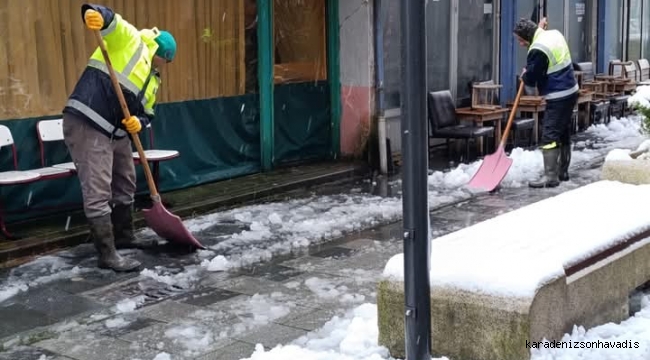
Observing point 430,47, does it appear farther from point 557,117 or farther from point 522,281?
point 522,281

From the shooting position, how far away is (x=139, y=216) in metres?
8.50

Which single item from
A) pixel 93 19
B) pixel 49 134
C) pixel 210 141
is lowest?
pixel 210 141

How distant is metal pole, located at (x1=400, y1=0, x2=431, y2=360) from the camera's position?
3.78 metres

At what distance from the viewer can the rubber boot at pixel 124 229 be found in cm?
769

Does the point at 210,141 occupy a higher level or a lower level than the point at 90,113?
lower

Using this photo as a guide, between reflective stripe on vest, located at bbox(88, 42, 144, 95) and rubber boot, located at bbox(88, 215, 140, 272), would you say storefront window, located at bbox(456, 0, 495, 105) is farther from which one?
rubber boot, located at bbox(88, 215, 140, 272)

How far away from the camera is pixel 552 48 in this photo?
32.8 ft

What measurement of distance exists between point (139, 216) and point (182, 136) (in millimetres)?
1507

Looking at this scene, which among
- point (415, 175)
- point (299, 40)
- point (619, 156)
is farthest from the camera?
point (299, 40)

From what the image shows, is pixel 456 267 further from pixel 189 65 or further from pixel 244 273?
pixel 189 65

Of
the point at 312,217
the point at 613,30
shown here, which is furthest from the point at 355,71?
the point at 613,30

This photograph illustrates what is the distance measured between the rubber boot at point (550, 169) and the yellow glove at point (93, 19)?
18.5ft

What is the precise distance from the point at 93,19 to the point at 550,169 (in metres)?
5.83

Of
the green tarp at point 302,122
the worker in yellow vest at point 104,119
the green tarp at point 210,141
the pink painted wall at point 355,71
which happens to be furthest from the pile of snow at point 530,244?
the pink painted wall at point 355,71
